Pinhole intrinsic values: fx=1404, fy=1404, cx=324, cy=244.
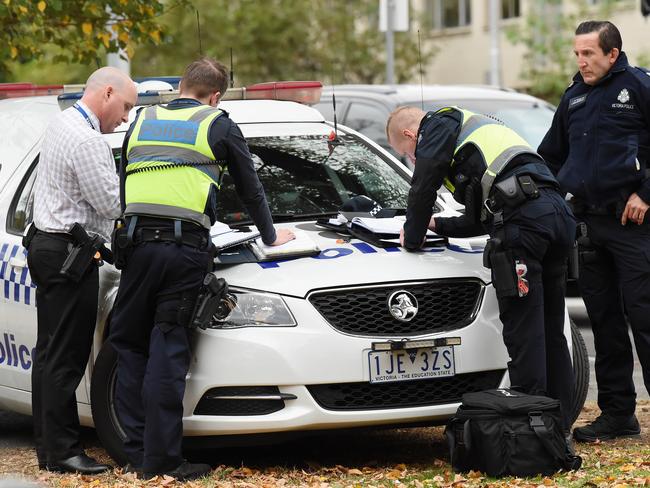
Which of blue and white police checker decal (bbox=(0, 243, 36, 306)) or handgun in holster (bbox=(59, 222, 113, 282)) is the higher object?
handgun in holster (bbox=(59, 222, 113, 282))

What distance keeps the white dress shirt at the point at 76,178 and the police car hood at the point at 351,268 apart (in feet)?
2.04

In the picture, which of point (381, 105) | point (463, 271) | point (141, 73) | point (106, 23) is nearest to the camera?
point (463, 271)

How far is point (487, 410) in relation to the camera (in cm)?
575

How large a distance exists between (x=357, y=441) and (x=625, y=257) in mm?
1660

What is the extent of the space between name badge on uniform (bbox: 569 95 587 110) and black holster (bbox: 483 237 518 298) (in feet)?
3.45

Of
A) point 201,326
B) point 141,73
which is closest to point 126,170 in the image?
point 201,326

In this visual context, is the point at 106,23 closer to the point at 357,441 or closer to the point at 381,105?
the point at 381,105

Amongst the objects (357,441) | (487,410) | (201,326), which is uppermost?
(201,326)

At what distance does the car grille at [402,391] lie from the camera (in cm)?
591

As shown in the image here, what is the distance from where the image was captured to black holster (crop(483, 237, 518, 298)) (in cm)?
591

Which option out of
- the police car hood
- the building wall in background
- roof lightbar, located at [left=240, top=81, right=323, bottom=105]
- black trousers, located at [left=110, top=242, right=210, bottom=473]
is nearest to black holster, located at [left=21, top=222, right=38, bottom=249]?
black trousers, located at [left=110, top=242, right=210, bottom=473]

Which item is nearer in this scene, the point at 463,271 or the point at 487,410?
the point at 487,410

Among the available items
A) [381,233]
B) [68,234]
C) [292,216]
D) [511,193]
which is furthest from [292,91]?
[511,193]

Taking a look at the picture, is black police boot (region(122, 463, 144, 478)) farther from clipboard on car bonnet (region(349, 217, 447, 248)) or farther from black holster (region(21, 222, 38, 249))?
clipboard on car bonnet (region(349, 217, 447, 248))
